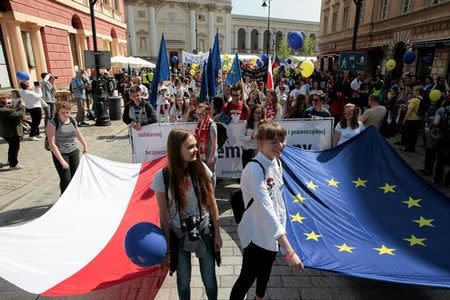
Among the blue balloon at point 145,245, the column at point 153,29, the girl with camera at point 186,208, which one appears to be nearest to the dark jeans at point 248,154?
the girl with camera at point 186,208

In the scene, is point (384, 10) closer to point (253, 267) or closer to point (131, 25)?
point (253, 267)

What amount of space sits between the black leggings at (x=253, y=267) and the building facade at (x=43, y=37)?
16.0m

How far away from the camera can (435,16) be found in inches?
671

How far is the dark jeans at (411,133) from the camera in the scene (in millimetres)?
8586

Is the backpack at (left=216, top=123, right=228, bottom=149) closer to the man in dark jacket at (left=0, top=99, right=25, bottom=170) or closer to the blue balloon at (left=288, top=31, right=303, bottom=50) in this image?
the man in dark jacket at (left=0, top=99, right=25, bottom=170)

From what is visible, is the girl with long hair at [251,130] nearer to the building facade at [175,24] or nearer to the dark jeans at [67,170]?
the dark jeans at [67,170]

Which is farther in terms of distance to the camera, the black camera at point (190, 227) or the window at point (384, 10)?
the window at point (384, 10)

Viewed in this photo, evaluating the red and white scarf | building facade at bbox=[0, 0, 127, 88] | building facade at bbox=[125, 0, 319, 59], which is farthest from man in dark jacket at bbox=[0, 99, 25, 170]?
building facade at bbox=[125, 0, 319, 59]

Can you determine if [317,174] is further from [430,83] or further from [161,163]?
[430,83]

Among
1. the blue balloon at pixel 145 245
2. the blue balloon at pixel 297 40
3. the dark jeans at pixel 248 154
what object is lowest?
the dark jeans at pixel 248 154

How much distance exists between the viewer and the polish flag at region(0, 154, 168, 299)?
2.68 metres

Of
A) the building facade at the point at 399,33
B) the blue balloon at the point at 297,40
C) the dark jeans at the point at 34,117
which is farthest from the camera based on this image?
the building facade at the point at 399,33

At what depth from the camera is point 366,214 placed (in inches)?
144

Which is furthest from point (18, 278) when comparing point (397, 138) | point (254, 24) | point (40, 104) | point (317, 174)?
point (254, 24)
